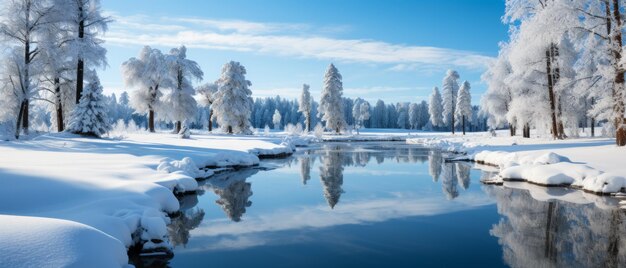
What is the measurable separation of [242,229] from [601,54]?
17468 millimetres

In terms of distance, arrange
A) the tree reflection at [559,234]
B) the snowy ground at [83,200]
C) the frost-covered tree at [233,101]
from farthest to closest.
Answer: the frost-covered tree at [233,101] → the tree reflection at [559,234] → the snowy ground at [83,200]

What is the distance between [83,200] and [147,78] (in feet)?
109

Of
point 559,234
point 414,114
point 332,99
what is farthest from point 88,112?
point 414,114

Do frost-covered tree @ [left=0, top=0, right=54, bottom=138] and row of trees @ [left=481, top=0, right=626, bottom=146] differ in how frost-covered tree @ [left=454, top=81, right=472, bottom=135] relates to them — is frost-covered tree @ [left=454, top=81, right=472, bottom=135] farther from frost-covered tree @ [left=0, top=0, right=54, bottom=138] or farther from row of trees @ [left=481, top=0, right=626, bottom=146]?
frost-covered tree @ [left=0, top=0, right=54, bottom=138]

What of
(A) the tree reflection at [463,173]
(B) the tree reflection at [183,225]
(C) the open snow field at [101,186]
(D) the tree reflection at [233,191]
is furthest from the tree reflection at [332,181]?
(A) the tree reflection at [463,173]

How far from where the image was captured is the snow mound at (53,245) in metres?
4.30

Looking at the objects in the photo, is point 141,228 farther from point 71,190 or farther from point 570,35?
point 570,35

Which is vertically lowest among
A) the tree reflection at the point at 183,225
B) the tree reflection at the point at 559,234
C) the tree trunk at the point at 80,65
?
the tree reflection at the point at 183,225

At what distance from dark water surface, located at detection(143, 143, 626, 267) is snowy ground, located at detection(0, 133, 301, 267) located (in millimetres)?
931

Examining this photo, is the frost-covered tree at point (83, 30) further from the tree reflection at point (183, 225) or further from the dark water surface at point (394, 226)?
the tree reflection at point (183, 225)

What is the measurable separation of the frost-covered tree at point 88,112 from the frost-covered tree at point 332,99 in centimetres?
4186

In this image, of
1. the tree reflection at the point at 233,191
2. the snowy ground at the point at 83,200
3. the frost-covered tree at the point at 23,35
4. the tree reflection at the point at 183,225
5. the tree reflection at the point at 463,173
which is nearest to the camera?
the snowy ground at the point at 83,200

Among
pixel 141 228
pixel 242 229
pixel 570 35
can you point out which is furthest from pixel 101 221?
pixel 570 35

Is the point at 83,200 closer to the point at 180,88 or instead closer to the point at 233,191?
the point at 233,191
